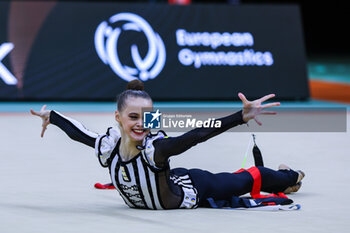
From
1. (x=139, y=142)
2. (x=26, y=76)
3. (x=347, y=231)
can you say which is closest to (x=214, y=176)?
(x=139, y=142)

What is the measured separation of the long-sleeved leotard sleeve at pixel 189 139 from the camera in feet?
17.4

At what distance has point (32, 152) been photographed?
33.0ft

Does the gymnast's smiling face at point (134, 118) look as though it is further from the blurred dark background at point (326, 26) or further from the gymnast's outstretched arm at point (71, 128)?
the blurred dark background at point (326, 26)

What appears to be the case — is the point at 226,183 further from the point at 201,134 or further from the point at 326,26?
the point at 326,26

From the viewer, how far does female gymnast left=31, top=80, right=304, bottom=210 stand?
5.43 m

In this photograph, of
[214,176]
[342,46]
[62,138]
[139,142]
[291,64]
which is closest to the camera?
[139,142]

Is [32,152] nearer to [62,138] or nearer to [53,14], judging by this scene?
[62,138]

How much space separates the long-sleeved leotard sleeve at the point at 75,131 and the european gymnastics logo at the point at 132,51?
41.0ft

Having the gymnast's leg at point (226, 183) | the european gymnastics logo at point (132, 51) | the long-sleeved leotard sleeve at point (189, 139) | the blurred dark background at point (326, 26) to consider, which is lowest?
the gymnast's leg at point (226, 183)

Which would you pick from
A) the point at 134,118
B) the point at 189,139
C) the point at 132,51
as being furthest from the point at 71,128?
the point at 132,51

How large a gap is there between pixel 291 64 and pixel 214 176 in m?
14.0

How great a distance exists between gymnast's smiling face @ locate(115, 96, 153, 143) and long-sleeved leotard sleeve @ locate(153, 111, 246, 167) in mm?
154

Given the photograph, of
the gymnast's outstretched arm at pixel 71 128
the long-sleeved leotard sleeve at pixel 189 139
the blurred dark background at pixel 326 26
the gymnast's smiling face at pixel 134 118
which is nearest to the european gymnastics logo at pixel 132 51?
the gymnast's outstretched arm at pixel 71 128

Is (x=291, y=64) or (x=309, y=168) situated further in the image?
(x=291, y=64)
